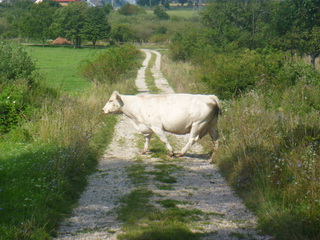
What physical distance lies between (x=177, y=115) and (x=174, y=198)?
12.6 ft

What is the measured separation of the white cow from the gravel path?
0.70 meters

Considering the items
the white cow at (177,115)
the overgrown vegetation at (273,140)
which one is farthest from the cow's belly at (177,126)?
the overgrown vegetation at (273,140)

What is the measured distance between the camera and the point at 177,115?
11.9 metres

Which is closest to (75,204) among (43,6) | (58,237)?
(58,237)

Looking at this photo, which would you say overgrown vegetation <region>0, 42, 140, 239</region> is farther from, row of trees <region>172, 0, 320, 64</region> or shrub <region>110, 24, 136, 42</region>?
shrub <region>110, 24, 136, 42</region>

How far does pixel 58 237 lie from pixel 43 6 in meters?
111

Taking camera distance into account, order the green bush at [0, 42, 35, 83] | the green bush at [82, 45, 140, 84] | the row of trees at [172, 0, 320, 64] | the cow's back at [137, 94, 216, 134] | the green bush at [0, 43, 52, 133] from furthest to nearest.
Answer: the green bush at [82, 45, 140, 84], the row of trees at [172, 0, 320, 64], the green bush at [0, 42, 35, 83], the green bush at [0, 43, 52, 133], the cow's back at [137, 94, 216, 134]

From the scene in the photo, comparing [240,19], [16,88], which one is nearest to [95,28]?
[240,19]

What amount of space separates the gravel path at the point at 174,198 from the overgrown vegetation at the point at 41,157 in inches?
12.0

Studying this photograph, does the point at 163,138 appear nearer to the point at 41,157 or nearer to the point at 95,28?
the point at 41,157

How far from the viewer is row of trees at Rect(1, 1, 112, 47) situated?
95.9 metres

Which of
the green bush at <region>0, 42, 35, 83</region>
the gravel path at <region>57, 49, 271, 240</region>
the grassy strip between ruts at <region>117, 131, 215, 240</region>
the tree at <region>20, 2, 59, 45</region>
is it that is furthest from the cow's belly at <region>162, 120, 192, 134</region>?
the tree at <region>20, 2, 59, 45</region>

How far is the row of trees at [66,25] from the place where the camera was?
95875mm

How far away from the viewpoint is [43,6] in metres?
110
